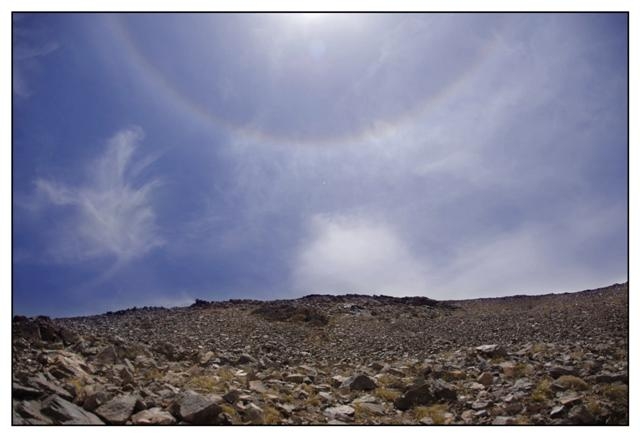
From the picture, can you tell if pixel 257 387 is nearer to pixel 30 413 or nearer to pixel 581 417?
pixel 30 413

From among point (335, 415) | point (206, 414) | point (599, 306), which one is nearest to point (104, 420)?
point (206, 414)

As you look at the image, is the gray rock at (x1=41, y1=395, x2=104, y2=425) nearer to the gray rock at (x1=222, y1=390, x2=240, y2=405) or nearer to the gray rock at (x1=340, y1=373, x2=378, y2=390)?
the gray rock at (x1=222, y1=390, x2=240, y2=405)

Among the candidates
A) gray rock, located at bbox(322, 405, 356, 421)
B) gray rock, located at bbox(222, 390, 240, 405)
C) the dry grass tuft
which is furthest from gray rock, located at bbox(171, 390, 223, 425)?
gray rock, located at bbox(322, 405, 356, 421)

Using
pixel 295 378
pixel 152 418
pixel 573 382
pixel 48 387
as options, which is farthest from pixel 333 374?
pixel 48 387

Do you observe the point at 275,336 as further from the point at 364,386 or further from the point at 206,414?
the point at 206,414
